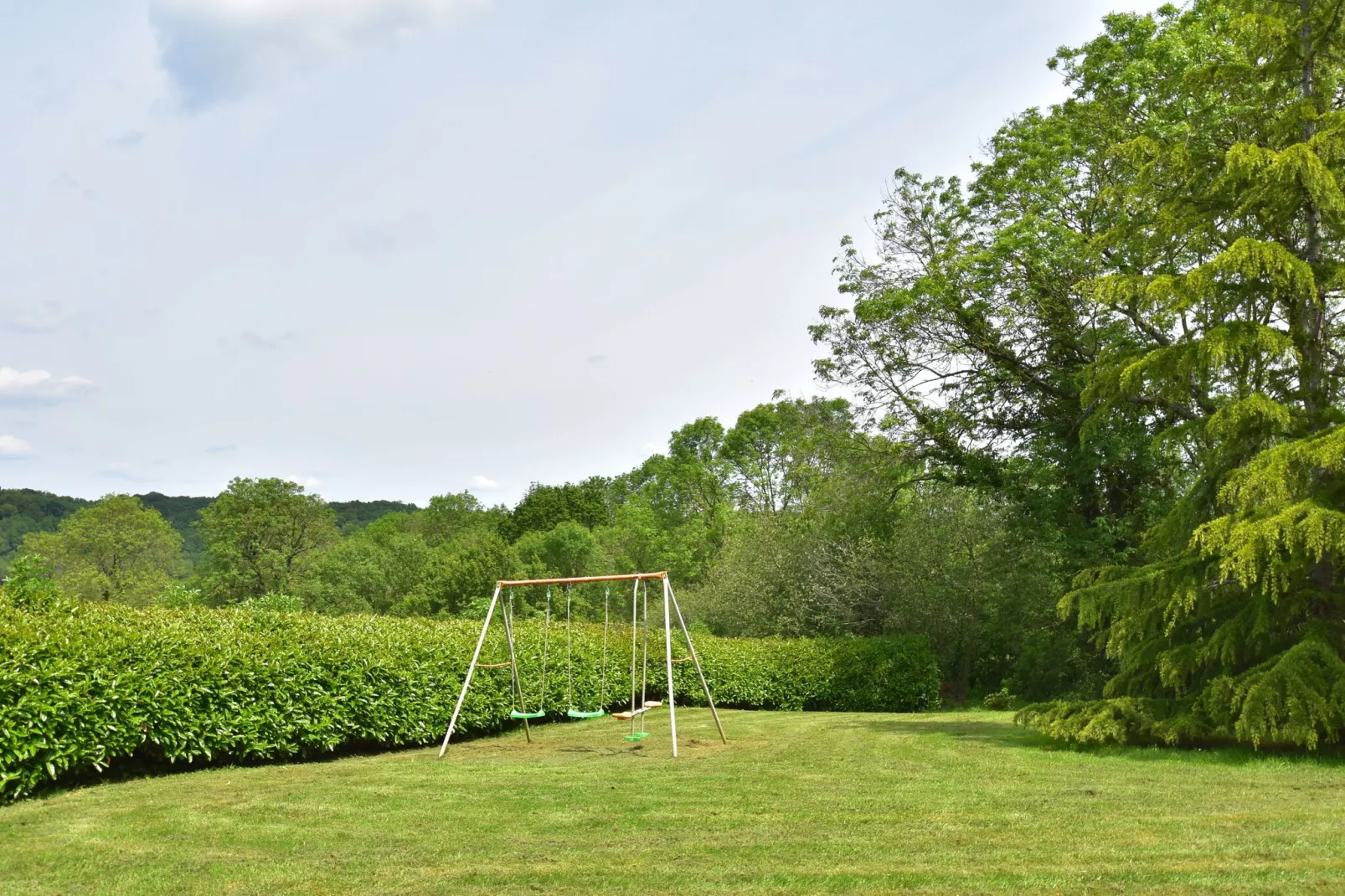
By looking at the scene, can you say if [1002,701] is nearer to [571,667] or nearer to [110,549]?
[571,667]

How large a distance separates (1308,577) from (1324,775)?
284 cm

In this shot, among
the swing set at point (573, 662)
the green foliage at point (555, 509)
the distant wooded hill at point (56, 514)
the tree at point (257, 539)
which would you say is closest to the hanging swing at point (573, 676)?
the swing set at point (573, 662)

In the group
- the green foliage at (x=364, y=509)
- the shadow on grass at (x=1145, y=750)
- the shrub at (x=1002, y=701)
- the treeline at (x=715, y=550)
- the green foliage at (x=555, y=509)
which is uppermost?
the green foliage at (x=364, y=509)

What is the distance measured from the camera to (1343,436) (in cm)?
975

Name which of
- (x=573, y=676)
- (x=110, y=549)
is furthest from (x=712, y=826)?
(x=110, y=549)

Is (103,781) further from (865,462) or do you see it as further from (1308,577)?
(865,462)

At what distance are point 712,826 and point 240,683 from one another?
5.87 m

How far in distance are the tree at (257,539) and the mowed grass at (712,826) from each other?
130 ft

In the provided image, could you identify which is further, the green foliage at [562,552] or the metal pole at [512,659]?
the green foliage at [562,552]

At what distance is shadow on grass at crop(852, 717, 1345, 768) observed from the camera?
10086 mm

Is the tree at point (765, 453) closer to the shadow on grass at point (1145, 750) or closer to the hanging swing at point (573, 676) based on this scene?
the hanging swing at point (573, 676)

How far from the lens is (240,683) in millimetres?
10570

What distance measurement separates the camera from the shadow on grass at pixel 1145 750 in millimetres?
10086

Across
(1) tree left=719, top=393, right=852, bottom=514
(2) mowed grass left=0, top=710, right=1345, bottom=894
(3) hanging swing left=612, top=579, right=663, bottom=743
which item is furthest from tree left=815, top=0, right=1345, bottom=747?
(1) tree left=719, top=393, right=852, bottom=514
